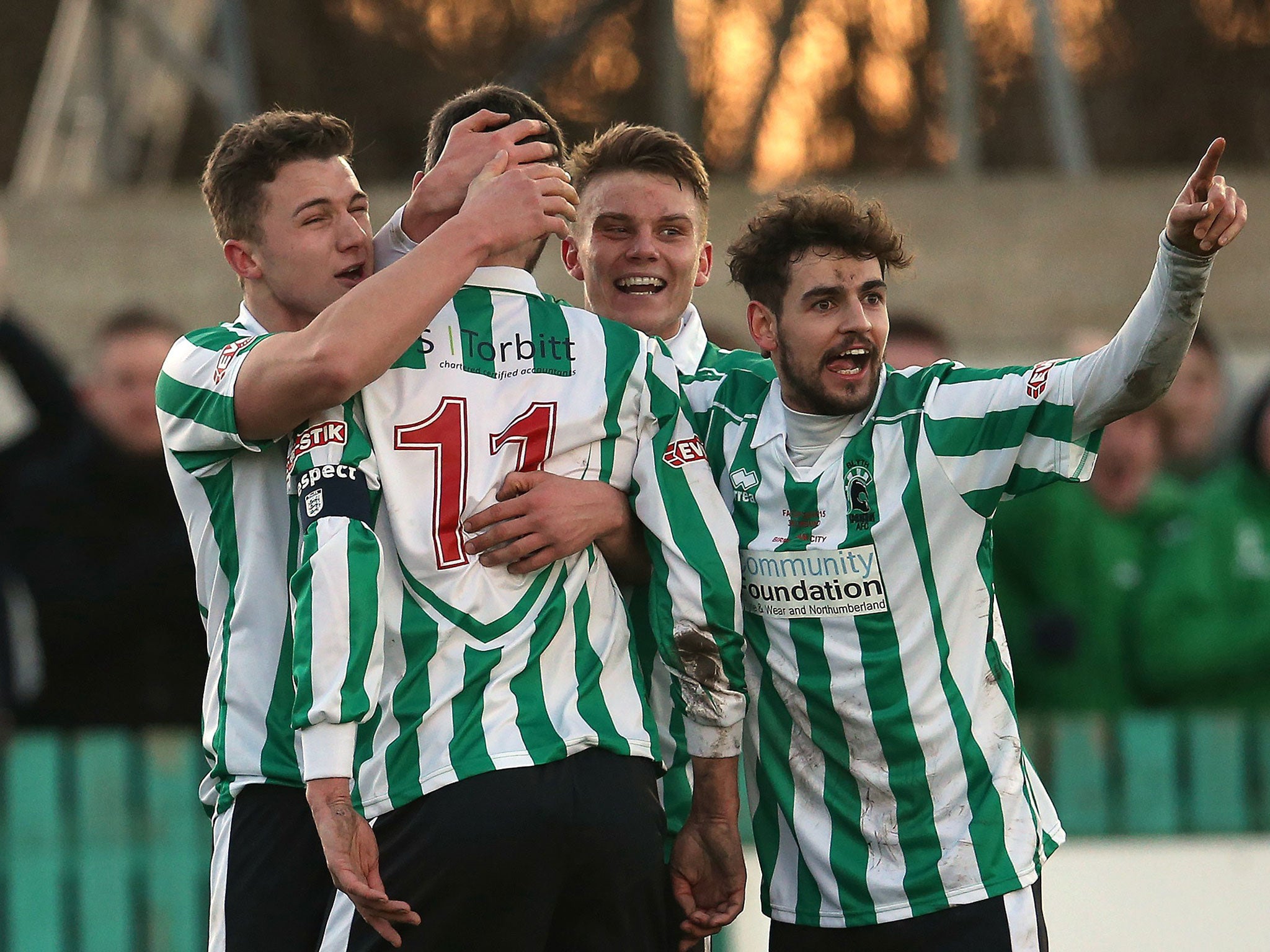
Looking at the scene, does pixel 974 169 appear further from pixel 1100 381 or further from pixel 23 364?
pixel 1100 381

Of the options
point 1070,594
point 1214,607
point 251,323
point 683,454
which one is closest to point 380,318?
point 251,323

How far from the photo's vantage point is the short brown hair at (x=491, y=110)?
3314 mm

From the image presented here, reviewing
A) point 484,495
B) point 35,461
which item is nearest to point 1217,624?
point 484,495

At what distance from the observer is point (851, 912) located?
10.4ft

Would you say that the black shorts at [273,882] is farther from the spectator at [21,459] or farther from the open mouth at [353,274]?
the spectator at [21,459]

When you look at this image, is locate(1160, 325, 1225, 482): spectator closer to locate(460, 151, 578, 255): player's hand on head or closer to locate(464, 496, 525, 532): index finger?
locate(460, 151, 578, 255): player's hand on head

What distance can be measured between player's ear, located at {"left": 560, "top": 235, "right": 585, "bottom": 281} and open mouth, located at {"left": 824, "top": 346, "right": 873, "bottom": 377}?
33.8 inches

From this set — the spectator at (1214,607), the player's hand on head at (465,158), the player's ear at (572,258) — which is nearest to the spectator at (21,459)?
the player's ear at (572,258)

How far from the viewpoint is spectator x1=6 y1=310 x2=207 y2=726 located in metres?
5.34

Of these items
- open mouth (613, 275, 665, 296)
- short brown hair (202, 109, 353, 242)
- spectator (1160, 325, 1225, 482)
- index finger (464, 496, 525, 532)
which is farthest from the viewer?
spectator (1160, 325, 1225, 482)

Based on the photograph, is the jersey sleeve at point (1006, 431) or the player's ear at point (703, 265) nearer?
the jersey sleeve at point (1006, 431)

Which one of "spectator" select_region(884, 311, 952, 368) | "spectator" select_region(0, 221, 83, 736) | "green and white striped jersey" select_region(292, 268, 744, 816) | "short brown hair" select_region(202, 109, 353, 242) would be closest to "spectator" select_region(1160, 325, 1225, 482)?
"spectator" select_region(884, 311, 952, 368)

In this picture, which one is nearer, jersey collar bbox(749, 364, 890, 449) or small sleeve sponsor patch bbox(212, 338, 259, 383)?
small sleeve sponsor patch bbox(212, 338, 259, 383)

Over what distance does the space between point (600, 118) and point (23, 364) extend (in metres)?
10.3
